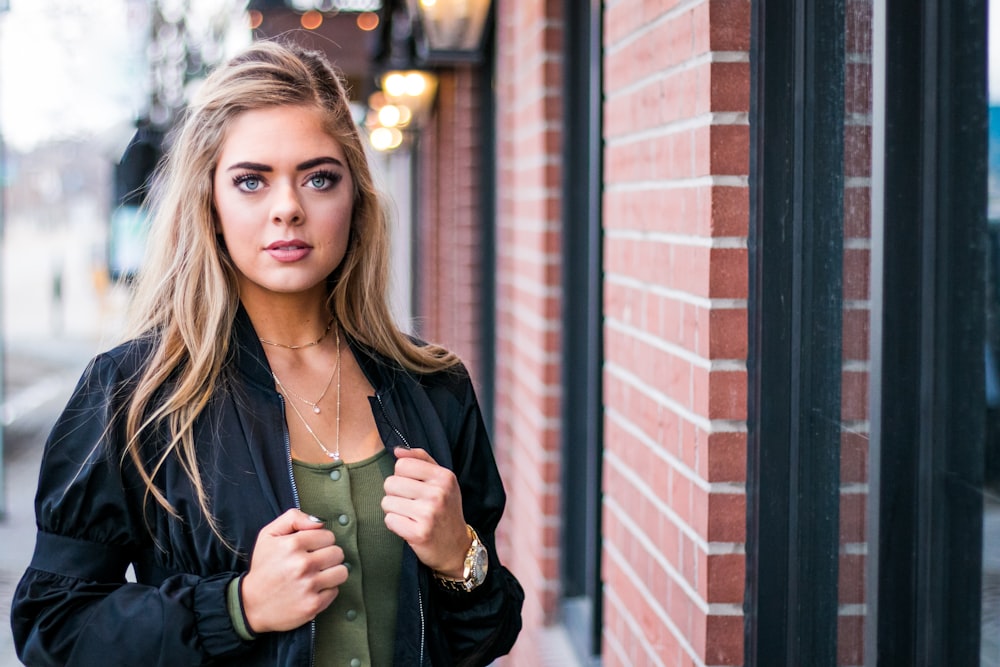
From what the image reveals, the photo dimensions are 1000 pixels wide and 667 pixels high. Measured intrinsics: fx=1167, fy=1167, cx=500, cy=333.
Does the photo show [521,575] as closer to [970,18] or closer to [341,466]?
[341,466]

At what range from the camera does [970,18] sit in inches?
56.6

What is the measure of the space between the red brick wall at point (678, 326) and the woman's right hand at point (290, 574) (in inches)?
26.8

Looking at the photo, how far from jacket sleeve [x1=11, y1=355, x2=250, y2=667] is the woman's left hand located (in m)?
0.29

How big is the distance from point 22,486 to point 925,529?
10134mm

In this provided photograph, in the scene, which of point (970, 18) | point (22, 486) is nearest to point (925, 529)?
point (970, 18)

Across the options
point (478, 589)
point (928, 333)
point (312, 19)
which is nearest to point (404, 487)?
point (478, 589)

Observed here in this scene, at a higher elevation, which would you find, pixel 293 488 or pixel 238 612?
pixel 293 488

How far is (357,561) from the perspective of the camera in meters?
2.00

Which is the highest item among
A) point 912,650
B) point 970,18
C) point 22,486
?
point 970,18

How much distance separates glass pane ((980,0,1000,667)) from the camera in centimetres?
137

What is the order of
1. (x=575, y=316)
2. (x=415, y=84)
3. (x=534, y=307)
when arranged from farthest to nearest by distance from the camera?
(x=415, y=84) < (x=534, y=307) < (x=575, y=316)

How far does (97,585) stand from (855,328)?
4.14ft

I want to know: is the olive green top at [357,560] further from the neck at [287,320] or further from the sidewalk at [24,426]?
the sidewalk at [24,426]

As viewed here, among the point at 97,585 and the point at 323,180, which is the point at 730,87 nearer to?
the point at 323,180
